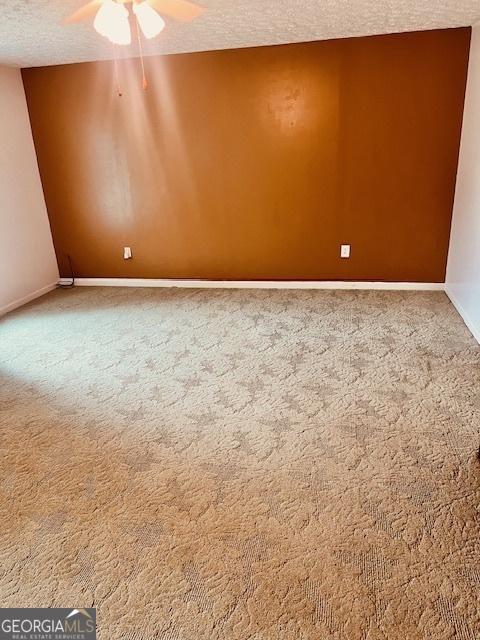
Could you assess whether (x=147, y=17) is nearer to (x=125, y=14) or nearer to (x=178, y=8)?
(x=125, y=14)

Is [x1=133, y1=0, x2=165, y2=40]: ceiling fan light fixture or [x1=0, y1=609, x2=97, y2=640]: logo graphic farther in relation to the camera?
[x1=133, y1=0, x2=165, y2=40]: ceiling fan light fixture

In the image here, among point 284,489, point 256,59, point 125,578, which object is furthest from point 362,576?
point 256,59

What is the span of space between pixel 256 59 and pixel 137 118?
49.7 inches

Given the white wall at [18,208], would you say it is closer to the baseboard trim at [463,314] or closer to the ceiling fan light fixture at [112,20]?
the ceiling fan light fixture at [112,20]

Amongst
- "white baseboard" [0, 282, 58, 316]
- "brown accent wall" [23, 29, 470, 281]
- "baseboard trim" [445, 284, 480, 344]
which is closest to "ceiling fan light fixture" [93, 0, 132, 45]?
"brown accent wall" [23, 29, 470, 281]

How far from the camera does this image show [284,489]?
1788 mm

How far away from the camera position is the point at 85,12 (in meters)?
2.74

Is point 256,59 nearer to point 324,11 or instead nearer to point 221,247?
point 324,11

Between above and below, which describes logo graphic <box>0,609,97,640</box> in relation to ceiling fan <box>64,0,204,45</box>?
below

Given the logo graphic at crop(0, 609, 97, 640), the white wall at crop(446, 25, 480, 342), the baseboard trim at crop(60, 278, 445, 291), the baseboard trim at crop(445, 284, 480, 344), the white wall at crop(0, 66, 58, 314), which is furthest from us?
the baseboard trim at crop(60, 278, 445, 291)

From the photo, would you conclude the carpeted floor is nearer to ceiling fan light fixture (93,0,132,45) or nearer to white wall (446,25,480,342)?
white wall (446,25,480,342)

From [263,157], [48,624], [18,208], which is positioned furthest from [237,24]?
[48,624]

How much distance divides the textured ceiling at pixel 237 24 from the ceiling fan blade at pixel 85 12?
2.3 inches

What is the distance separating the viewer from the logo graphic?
50.0 inches
